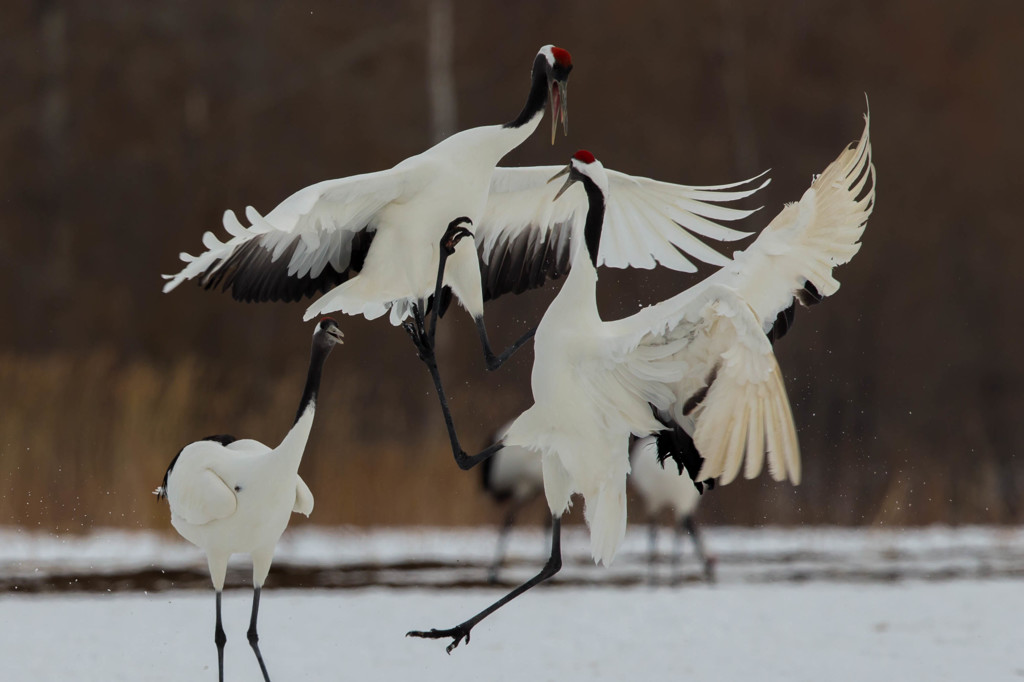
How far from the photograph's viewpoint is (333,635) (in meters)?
5.96

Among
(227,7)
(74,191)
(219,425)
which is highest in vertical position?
(227,7)

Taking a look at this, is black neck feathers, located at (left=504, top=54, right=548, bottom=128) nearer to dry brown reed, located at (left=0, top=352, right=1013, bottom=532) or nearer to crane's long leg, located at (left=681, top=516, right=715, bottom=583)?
crane's long leg, located at (left=681, top=516, right=715, bottom=583)

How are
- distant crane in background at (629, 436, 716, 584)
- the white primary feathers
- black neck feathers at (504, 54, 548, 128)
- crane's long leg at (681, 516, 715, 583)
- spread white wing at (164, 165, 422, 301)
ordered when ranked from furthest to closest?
distant crane in background at (629, 436, 716, 584)
crane's long leg at (681, 516, 715, 583)
black neck feathers at (504, 54, 548, 128)
spread white wing at (164, 165, 422, 301)
the white primary feathers

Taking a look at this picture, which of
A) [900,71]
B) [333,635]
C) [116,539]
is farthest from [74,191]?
[333,635]

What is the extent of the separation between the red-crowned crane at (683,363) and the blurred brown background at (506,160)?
8.22 metres

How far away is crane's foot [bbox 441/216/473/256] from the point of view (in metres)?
4.98

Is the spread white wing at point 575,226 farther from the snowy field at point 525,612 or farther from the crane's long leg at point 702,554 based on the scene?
the crane's long leg at point 702,554

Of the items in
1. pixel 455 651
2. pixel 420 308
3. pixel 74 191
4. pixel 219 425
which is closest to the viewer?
pixel 420 308

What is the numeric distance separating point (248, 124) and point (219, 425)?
5952mm

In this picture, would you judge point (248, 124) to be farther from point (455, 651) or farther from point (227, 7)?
point (455, 651)

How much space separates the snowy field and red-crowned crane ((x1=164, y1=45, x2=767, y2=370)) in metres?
1.34

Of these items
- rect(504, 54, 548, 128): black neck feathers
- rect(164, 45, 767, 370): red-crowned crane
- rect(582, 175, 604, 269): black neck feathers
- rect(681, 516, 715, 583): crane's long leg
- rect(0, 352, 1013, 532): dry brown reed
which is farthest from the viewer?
rect(0, 352, 1013, 532): dry brown reed

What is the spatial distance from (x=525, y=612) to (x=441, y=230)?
2504 millimetres

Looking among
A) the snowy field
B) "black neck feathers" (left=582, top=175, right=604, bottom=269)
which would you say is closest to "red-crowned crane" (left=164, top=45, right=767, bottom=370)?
"black neck feathers" (left=582, top=175, right=604, bottom=269)
